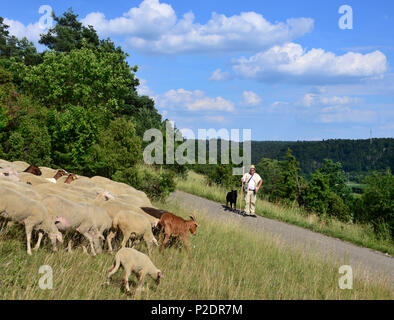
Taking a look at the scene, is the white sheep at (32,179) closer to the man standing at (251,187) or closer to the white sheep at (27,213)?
the white sheep at (27,213)

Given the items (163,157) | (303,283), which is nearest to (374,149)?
(163,157)

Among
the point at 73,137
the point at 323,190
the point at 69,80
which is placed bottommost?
the point at 323,190

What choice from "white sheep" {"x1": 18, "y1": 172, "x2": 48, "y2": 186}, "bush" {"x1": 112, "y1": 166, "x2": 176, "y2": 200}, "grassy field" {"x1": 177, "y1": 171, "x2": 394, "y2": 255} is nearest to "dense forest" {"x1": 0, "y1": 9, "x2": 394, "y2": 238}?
"bush" {"x1": 112, "y1": 166, "x2": 176, "y2": 200}

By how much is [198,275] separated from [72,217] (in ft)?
9.52

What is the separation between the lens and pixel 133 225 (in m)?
7.89

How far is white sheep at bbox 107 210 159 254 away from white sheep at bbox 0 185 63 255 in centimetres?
127

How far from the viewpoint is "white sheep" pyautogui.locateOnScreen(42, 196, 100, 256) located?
7.59 m

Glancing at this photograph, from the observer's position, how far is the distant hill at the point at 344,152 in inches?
6678

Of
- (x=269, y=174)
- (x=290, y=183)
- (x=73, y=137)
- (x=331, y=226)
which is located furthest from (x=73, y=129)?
(x=269, y=174)

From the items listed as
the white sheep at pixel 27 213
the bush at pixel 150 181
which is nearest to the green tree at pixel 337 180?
the bush at pixel 150 181

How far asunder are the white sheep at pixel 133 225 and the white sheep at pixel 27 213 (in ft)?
4.18

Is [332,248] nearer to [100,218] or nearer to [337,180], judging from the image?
[100,218]
